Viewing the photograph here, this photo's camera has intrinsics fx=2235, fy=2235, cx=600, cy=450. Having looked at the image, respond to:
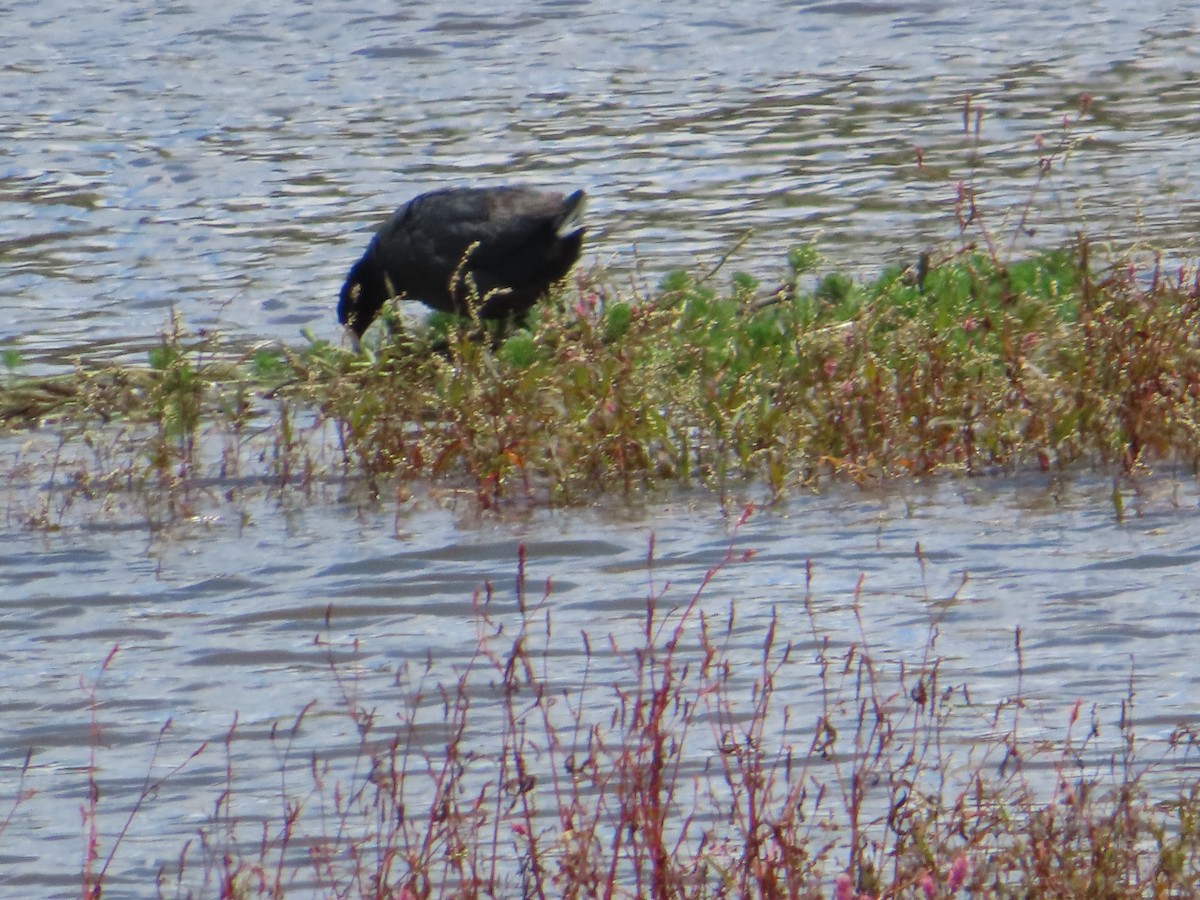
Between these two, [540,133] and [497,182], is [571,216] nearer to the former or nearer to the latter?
[497,182]

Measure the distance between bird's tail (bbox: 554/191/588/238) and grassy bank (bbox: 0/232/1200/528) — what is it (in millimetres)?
892

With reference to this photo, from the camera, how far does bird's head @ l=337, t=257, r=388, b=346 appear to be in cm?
979

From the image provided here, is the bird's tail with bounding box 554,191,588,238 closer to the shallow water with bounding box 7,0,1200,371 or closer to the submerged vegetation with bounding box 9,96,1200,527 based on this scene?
the shallow water with bounding box 7,0,1200,371

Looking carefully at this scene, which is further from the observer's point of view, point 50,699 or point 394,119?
point 394,119

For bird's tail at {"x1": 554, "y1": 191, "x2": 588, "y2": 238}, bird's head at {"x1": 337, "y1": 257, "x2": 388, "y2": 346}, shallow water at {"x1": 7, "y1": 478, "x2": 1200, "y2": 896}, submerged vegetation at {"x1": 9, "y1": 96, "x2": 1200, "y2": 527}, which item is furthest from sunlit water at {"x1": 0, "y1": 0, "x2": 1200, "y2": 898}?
bird's tail at {"x1": 554, "y1": 191, "x2": 588, "y2": 238}

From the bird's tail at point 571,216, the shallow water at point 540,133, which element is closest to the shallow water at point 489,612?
the shallow water at point 540,133

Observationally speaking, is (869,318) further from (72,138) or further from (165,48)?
(165,48)

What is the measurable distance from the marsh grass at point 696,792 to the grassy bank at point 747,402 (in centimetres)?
152

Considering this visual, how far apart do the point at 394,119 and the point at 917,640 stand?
1065 centimetres

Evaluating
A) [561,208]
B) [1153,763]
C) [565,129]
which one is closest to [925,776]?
[1153,763]

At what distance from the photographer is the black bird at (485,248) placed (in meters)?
9.34

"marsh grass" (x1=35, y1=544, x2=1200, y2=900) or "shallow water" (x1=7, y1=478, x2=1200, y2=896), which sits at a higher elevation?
"marsh grass" (x1=35, y1=544, x2=1200, y2=900)

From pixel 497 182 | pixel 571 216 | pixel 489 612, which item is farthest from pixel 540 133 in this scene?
pixel 489 612

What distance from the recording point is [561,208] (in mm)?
9383
